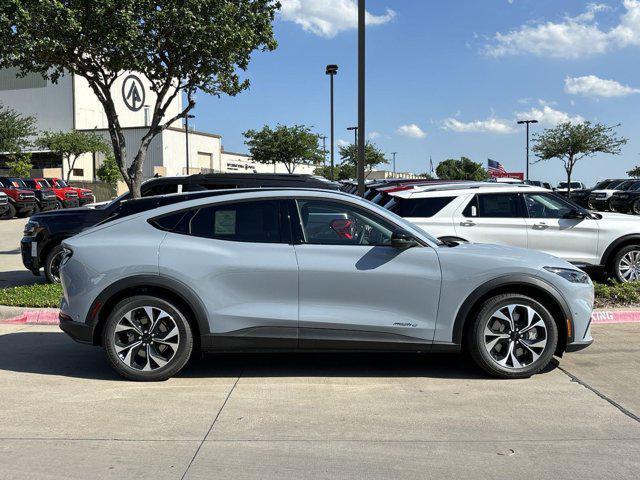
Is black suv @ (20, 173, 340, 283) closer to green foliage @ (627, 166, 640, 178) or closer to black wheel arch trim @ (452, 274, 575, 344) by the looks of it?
black wheel arch trim @ (452, 274, 575, 344)

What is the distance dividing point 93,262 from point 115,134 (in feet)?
26.8

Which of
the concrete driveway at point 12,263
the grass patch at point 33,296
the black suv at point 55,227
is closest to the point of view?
the grass patch at point 33,296

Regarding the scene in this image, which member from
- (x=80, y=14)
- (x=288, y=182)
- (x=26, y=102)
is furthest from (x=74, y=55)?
(x=26, y=102)

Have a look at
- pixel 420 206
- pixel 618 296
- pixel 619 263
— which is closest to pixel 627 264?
pixel 619 263

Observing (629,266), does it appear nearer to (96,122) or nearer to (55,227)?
(55,227)

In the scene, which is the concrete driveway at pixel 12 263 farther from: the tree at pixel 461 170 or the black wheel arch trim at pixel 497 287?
the tree at pixel 461 170

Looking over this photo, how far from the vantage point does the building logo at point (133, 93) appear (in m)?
67.7

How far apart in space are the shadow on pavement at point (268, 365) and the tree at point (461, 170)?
72.1 m

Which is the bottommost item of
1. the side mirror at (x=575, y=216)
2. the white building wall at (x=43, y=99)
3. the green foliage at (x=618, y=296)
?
the green foliage at (x=618, y=296)

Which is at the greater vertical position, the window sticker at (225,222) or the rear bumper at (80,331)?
the window sticker at (225,222)

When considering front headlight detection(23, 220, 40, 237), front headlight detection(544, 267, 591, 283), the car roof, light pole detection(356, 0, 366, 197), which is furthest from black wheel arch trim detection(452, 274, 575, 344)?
front headlight detection(23, 220, 40, 237)

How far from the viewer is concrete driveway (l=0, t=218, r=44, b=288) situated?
10898mm

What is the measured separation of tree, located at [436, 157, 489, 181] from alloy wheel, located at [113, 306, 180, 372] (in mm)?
73283

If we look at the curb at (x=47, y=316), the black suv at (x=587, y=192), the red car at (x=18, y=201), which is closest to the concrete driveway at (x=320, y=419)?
the curb at (x=47, y=316)
